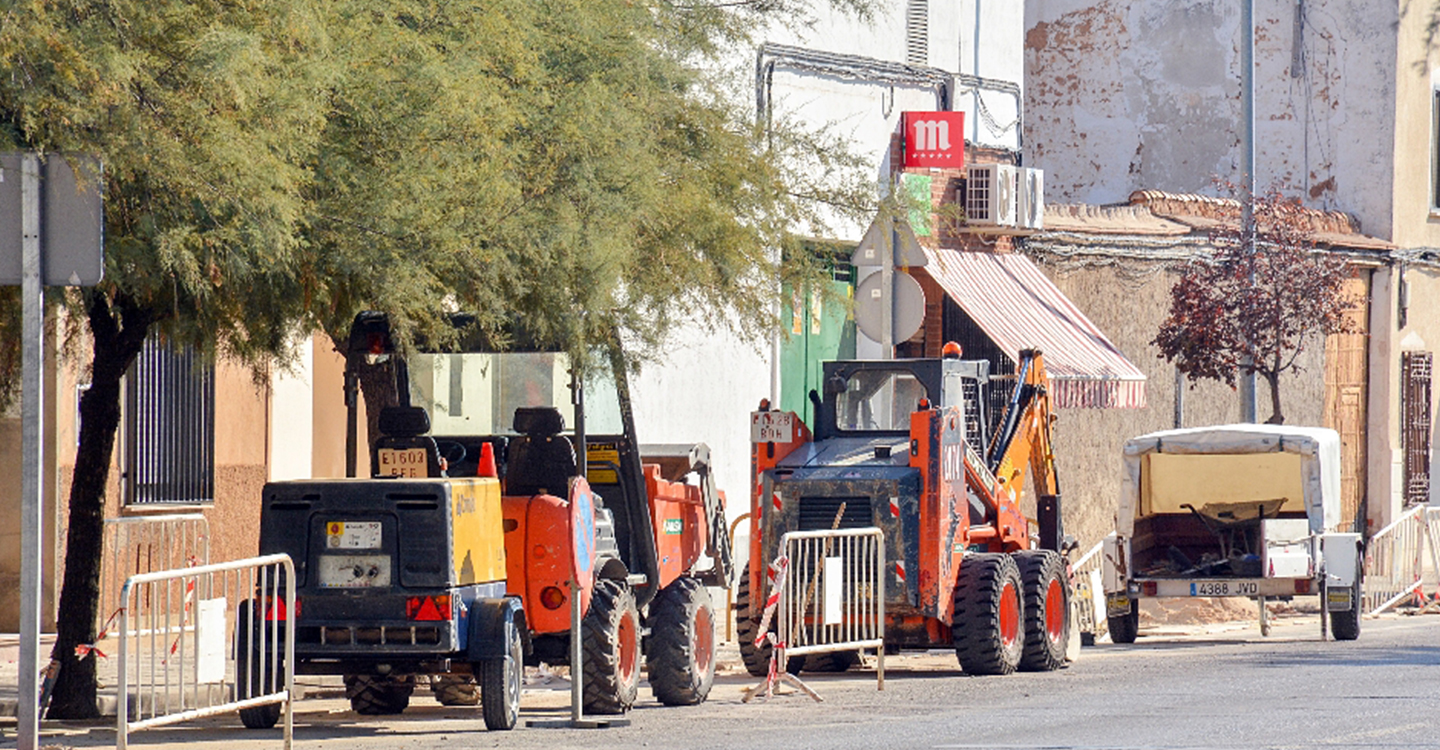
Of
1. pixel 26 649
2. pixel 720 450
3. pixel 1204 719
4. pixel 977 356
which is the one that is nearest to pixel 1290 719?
pixel 1204 719

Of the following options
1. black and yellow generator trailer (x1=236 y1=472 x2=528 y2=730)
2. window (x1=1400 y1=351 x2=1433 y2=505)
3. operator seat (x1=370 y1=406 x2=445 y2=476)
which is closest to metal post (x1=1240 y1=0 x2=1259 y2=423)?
window (x1=1400 y1=351 x2=1433 y2=505)

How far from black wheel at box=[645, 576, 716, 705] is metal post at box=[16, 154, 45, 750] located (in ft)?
15.0

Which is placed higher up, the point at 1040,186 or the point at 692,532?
the point at 1040,186

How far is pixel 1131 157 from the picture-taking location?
34719mm

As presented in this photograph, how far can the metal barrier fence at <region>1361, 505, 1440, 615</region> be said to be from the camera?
2353cm

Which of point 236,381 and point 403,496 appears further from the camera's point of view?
point 236,381

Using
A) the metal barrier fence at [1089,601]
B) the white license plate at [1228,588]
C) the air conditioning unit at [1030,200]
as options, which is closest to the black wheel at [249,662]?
the metal barrier fence at [1089,601]

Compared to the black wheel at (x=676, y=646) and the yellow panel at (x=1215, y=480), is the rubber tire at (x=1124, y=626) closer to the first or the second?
the yellow panel at (x=1215, y=480)

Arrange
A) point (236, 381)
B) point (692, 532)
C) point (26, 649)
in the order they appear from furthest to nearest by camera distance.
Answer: point (236, 381) < point (692, 532) < point (26, 649)

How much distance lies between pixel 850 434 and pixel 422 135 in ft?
20.8

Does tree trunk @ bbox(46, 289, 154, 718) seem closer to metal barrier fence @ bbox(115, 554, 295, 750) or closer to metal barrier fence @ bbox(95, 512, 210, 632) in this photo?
metal barrier fence @ bbox(115, 554, 295, 750)

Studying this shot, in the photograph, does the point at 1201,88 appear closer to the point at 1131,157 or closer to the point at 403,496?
the point at 1131,157

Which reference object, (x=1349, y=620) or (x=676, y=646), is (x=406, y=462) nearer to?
(x=676, y=646)

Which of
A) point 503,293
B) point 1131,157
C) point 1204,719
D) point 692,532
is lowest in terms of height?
point 1204,719
